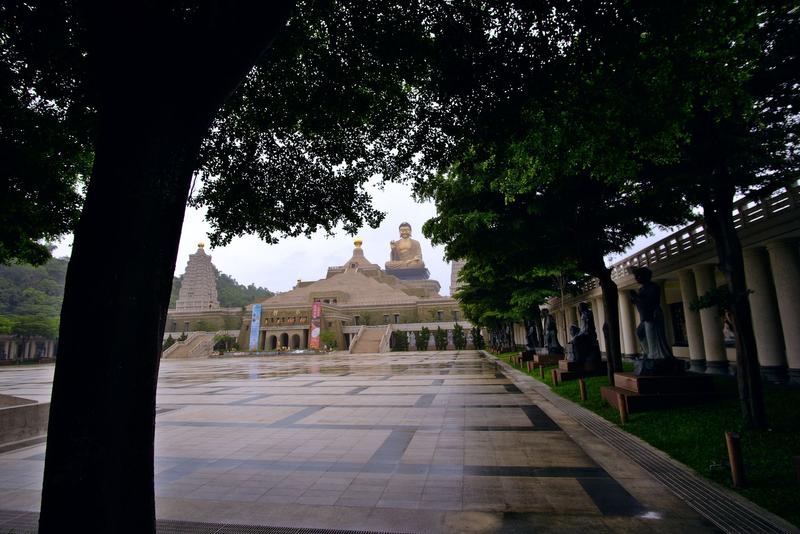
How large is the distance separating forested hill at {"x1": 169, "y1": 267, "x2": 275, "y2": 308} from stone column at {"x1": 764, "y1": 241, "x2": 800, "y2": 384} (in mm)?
93971

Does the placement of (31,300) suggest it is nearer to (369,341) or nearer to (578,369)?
(369,341)

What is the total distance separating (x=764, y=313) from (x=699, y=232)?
333 centimetres

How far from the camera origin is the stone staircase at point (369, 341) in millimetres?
52000

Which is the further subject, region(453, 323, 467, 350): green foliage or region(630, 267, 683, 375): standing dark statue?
region(453, 323, 467, 350): green foliage

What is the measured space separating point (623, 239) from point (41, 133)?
14.8 meters

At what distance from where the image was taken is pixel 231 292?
10956cm

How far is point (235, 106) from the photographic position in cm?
714

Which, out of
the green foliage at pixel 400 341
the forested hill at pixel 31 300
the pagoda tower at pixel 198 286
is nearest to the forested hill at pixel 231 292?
the pagoda tower at pixel 198 286

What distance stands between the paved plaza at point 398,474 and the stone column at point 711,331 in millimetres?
8845

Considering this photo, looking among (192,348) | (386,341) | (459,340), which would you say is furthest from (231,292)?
(459,340)

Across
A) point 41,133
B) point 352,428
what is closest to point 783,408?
point 352,428

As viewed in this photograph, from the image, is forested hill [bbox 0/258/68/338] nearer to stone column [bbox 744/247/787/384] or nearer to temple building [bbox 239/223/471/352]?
temple building [bbox 239/223/471/352]

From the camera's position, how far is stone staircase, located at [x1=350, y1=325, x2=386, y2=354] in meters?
52.0

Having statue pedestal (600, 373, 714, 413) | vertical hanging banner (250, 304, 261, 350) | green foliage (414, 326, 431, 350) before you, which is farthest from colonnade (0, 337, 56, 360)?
statue pedestal (600, 373, 714, 413)
